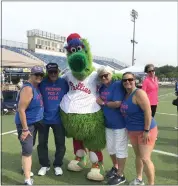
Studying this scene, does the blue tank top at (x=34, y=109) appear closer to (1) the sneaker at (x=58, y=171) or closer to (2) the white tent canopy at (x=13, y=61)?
(1) the sneaker at (x=58, y=171)

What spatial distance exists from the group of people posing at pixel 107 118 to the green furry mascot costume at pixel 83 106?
109 mm

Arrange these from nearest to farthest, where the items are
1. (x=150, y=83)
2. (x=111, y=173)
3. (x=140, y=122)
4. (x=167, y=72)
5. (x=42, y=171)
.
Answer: (x=140, y=122) < (x=111, y=173) < (x=42, y=171) < (x=150, y=83) < (x=167, y=72)

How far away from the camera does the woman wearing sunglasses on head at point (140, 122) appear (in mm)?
3126

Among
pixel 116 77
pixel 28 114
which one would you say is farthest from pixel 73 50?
pixel 28 114

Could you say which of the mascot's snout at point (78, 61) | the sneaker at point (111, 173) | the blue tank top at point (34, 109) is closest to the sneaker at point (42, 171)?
the blue tank top at point (34, 109)

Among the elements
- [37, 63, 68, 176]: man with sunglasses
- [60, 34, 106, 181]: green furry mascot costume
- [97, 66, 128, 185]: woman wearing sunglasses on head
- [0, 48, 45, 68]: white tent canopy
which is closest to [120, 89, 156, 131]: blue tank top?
[97, 66, 128, 185]: woman wearing sunglasses on head

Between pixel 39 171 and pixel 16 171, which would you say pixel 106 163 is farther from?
pixel 16 171

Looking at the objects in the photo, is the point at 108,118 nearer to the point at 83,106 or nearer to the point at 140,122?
the point at 83,106

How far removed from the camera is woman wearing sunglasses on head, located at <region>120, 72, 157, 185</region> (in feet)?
10.3

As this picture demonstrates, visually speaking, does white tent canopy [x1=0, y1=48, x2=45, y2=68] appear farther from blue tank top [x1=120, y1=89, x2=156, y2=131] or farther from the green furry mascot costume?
blue tank top [x1=120, y1=89, x2=156, y2=131]

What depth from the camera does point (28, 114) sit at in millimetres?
3529

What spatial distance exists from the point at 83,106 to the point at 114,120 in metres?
0.51

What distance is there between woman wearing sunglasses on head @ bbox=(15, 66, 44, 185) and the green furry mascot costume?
1.41 ft

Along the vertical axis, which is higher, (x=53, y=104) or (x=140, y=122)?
(x=53, y=104)
